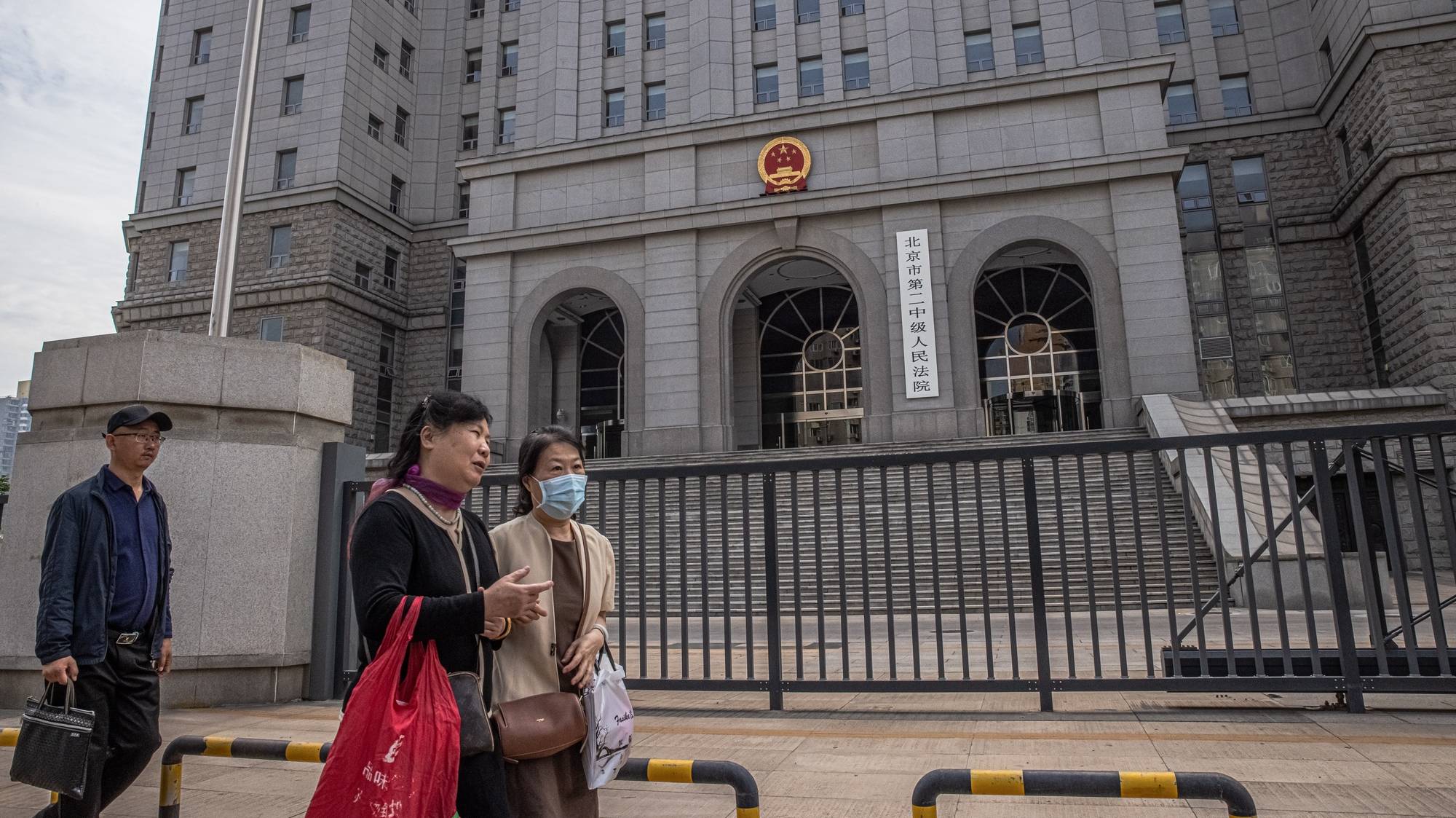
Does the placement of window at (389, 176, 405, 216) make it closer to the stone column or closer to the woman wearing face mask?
the stone column

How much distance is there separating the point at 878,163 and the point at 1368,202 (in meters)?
14.5

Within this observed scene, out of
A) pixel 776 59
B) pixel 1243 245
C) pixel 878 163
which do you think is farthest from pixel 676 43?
pixel 1243 245

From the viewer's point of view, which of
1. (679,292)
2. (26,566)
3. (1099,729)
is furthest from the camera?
(679,292)

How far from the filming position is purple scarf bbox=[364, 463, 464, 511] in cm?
258

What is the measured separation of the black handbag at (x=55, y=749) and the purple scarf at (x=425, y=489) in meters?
1.82

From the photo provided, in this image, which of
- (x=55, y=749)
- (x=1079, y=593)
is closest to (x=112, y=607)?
(x=55, y=749)

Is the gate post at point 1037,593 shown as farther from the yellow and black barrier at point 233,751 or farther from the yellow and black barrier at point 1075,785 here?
the yellow and black barrier at point 233,751

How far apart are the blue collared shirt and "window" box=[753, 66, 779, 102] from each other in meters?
28.9

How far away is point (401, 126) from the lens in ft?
121

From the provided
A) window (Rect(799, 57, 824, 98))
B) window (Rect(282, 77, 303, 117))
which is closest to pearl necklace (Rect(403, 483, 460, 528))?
window (Rect(799, 57, 824, 98))

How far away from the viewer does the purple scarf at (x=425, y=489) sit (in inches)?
101

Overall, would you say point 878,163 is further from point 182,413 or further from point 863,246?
point 182,413

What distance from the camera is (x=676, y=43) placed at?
31469 mm

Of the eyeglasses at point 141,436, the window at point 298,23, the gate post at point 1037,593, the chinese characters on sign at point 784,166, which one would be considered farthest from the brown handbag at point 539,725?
the window at point 298,23
